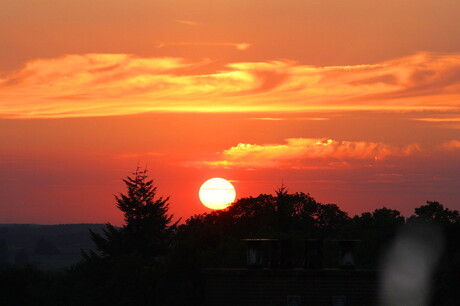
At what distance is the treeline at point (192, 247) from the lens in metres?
101

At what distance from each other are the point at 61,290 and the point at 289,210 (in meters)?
40.6

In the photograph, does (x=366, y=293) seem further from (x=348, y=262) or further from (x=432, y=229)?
(x=432, y=229)

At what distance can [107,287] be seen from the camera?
112688 mm

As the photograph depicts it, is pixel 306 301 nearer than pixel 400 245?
Yes

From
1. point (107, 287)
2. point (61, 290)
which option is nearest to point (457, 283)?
point (107, 287)

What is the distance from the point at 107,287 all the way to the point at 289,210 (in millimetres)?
42761

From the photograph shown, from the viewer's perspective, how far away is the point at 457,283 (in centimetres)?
8719

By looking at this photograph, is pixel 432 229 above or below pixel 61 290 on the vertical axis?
above

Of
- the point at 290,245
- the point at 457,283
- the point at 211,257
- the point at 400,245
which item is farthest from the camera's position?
the point at 400,245

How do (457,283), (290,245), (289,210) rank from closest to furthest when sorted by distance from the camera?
(290,245)
(457,283)
(289,210)

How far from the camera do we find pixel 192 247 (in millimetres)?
107312

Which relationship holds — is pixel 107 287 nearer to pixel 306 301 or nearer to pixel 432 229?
pixel 432 229

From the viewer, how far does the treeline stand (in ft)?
331

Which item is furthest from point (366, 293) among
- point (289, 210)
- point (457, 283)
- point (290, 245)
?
point (289, 210)
